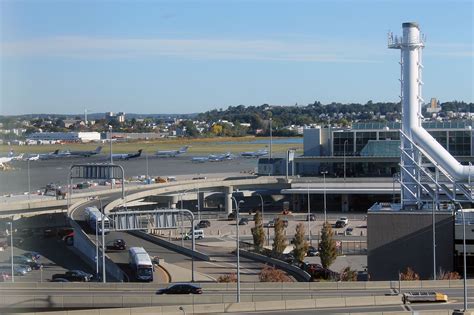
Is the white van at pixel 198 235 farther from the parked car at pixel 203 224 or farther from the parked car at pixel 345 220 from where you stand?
the parked car at pixel 345 220

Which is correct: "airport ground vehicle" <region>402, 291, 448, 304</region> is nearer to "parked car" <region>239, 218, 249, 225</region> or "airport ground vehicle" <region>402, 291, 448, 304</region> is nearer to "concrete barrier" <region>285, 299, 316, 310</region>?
"concrete barrier" <region>285, 299, 316, 310</region>

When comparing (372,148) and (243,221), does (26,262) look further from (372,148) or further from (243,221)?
(372,148)

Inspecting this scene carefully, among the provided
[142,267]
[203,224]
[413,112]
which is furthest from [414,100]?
[203,224]

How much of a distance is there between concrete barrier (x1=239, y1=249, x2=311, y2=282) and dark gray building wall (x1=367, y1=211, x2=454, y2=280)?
1421 mm

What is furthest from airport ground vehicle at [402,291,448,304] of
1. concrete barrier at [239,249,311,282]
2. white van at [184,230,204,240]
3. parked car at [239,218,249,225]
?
parked car at [239,218,249,225]

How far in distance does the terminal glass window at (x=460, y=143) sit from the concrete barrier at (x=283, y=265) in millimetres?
15509

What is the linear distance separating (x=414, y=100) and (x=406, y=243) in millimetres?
3312

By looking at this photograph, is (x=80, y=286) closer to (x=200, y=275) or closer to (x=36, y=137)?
(x=200, y=275)

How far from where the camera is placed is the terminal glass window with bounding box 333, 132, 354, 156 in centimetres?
3659

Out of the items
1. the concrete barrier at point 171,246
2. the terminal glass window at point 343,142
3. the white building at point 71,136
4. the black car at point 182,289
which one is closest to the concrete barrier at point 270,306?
the black car at point 182,289

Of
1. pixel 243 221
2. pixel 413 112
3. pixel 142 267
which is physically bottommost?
pixel 243 221

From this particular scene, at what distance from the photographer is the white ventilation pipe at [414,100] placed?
19.5 meters

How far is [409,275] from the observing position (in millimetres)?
16250

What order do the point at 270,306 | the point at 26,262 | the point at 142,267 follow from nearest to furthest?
the point at 270,306
the point at 142,267
the point at 26,262
